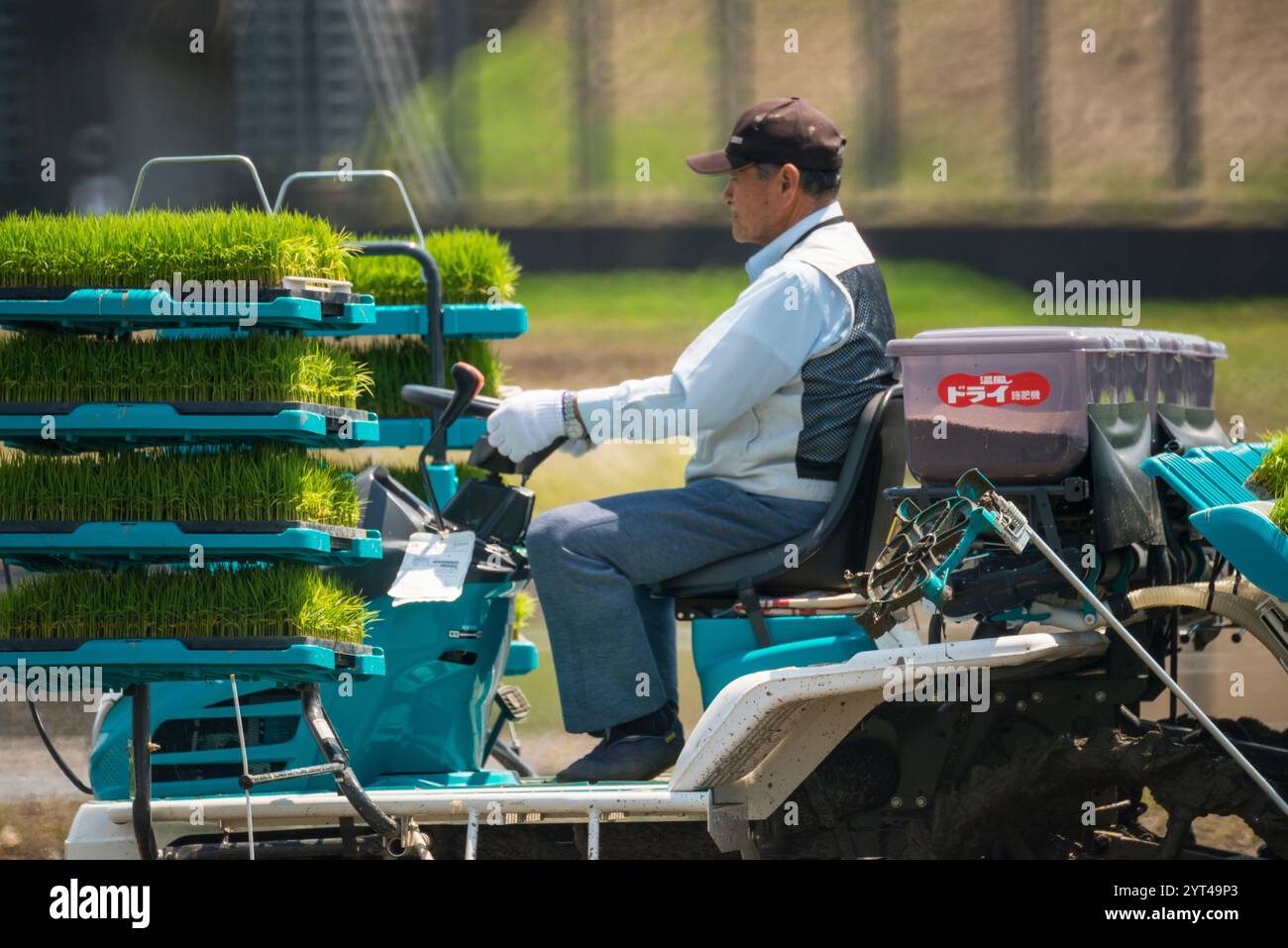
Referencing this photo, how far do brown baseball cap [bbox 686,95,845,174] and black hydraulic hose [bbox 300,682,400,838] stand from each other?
4.93ft

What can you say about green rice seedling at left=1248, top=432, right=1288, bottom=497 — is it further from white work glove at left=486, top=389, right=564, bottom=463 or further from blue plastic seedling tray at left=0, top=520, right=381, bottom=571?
blue plastic seedling tray at left=0, top=520, right=381, bottom=571

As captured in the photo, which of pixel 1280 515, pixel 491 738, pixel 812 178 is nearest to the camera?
pixel 1280 515

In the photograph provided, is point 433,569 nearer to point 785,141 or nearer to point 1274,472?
point 785,141

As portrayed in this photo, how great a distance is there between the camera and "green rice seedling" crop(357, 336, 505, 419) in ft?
16.2

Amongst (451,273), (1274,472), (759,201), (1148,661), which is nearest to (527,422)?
(759,201)

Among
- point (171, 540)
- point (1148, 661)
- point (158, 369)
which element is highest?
point (158, 369)

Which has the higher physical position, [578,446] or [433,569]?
[578,446]

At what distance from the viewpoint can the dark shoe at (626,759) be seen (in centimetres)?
393

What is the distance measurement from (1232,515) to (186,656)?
2.04 m

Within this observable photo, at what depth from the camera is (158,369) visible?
3.58 meters

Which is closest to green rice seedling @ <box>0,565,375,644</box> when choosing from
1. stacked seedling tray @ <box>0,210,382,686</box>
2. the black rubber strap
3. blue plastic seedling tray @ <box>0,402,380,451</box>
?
stacked seedling tray @ <box>0,210,382,686</box>

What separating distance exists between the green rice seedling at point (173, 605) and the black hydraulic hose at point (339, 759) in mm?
161

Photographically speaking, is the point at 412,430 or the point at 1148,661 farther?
the point at 412,430

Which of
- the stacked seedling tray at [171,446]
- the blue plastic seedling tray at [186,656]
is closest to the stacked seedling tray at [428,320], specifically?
the stacked seedling tray at [171,446]
